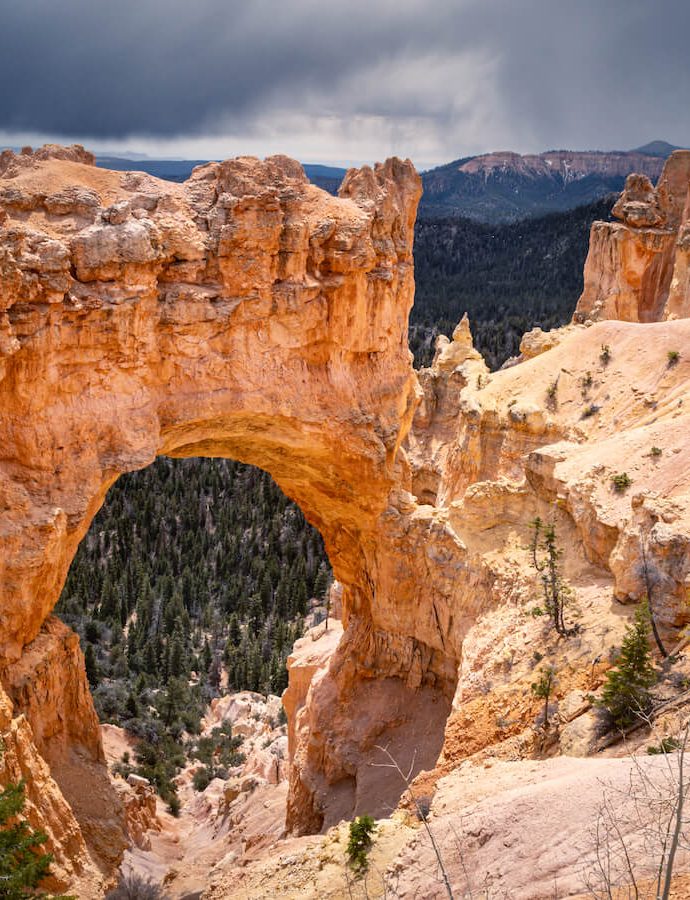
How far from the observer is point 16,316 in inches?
495

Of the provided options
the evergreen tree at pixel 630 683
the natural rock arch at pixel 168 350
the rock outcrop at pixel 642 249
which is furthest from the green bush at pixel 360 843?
the rock outcrop at pixel 642 249

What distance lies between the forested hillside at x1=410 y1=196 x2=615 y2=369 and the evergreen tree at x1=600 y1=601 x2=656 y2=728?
63506 mm

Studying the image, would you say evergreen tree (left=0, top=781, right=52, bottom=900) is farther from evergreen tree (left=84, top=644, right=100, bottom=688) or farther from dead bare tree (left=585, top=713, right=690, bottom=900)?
evergreen tree (left=84, top=644, right=100, bottom=688)

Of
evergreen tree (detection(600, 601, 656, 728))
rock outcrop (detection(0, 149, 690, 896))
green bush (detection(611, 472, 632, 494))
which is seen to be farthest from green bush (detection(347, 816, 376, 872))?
green bush (detection(611, 472, 632, 494))

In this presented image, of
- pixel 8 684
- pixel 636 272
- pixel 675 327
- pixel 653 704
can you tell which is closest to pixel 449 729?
pixel 653 704

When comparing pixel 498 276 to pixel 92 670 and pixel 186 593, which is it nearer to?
pixel 186 593

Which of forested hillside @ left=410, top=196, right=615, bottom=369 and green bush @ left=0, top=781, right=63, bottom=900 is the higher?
forested hillside @ left=410, top=196, right=615, bottom=369

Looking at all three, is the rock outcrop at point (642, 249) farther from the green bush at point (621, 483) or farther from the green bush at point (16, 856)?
the green bush at point (16, 856)

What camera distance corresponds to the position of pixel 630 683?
10.5 m

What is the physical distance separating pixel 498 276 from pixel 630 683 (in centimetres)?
11177

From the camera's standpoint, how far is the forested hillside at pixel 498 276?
84625mm

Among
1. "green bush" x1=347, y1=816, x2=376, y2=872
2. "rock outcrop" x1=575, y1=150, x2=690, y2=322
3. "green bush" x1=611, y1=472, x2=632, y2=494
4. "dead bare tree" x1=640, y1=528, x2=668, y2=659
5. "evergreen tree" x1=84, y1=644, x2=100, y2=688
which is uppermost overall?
"rock outcrop" x1=575, y1=150, x2=690, y2=322

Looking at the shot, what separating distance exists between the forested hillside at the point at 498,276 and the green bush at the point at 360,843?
64880 mm

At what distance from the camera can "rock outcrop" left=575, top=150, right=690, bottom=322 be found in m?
43.0
